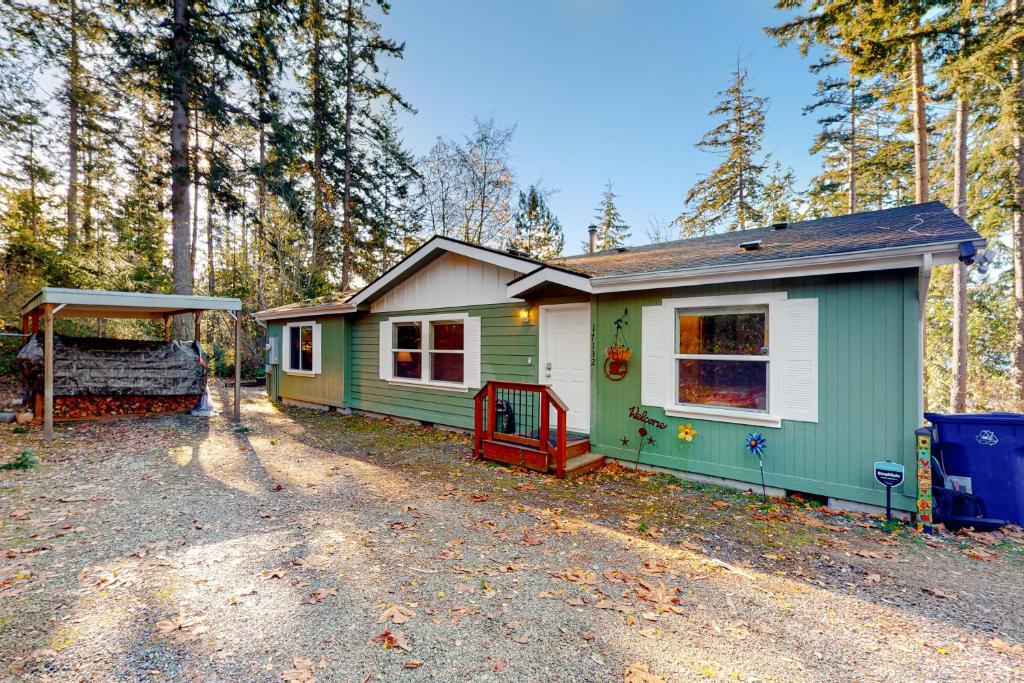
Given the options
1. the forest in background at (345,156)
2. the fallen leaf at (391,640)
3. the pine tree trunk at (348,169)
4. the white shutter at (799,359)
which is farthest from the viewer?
the pine tree trunk at (348,169)

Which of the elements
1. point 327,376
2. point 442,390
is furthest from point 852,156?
point 327,376

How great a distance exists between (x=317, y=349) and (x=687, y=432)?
8951 millimetres

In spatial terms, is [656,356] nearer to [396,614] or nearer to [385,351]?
[396,614]

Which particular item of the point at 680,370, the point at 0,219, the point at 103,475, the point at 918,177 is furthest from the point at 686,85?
the point at 0,219

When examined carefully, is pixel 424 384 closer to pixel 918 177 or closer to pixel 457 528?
pixel 457 528

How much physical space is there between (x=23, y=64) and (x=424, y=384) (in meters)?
12.7

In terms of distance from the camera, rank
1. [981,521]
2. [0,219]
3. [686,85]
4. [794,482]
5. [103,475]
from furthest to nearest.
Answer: [686,85] → [0,219] → [103,475] → [794,482] → [981,521]

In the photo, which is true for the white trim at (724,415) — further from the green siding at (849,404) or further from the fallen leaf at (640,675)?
the fallen leaf at (640,675)

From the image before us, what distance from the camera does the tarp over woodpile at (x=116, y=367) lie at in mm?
8047

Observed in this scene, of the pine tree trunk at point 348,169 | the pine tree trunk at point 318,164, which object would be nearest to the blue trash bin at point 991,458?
the pine tree trunk at point 318,164

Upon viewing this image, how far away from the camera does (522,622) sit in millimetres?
2533

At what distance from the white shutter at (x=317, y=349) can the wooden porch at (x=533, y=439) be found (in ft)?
19.3

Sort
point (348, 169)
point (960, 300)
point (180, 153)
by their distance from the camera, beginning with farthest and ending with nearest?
point (348, 169) → point (180, 153) → point (960, 300)

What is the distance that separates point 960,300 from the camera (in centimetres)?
891
